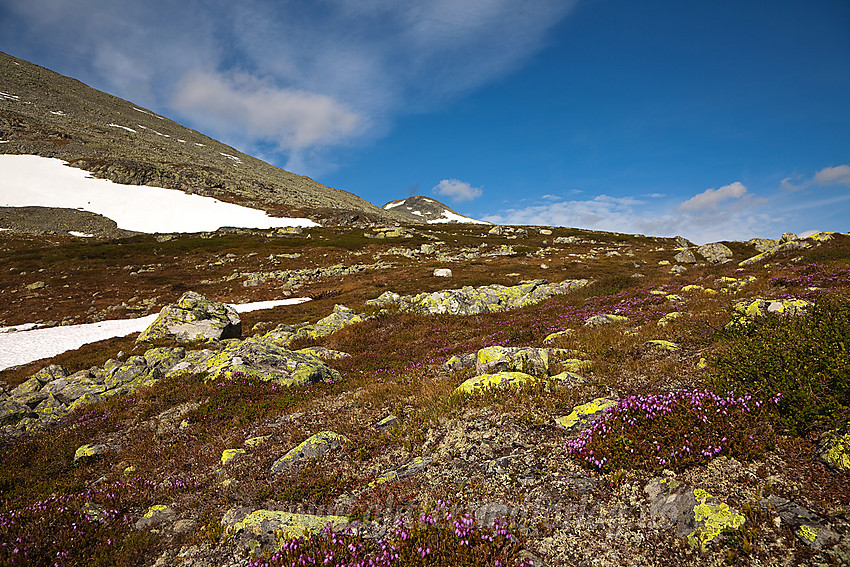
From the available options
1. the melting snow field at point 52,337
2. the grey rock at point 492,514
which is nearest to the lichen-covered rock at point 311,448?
the grey rock at point 492,514

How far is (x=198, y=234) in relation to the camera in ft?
301

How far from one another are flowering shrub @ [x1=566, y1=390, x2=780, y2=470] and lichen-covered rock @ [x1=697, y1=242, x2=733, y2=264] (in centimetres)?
6105

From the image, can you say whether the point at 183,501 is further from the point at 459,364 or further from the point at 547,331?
the point at 547,331

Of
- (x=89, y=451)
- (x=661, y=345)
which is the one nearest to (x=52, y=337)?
(x=89, y=451)

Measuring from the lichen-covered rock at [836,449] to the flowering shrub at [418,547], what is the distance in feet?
12.9

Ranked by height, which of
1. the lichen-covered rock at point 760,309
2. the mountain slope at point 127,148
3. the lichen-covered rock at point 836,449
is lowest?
the lichen-covered rock at point 836,449

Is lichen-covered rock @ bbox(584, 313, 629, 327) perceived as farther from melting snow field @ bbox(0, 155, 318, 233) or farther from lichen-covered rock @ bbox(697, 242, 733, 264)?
melting snow field @ bbox(0, 155, 318, 233)

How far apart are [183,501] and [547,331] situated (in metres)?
14.1

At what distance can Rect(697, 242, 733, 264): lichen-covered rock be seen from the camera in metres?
54.8

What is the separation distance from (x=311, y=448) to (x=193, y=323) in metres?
21.1

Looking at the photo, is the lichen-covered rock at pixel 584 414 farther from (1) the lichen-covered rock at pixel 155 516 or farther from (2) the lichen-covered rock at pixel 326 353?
(2) the lichen-covered rock at pixel 326 353

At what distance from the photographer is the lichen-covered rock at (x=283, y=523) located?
5375 mm

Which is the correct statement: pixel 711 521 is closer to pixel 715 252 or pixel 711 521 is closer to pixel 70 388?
pixel 70 388

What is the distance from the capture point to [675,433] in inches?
214
